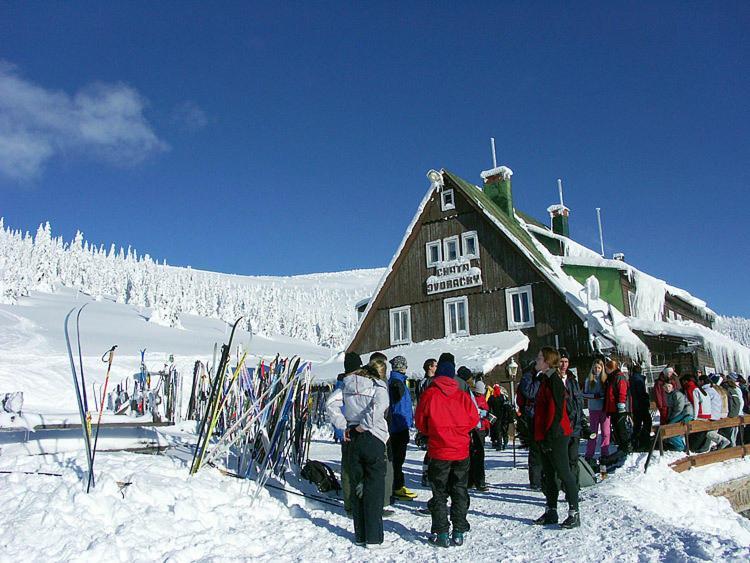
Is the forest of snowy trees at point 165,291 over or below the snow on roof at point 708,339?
over

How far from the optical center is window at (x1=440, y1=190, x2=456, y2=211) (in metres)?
22.8

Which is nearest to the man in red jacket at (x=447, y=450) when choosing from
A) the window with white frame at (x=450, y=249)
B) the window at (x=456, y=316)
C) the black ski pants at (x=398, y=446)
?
the black ski pants at (x=398, y=446)

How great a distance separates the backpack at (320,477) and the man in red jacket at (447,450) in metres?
2.28

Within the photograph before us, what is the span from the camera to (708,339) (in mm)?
19672

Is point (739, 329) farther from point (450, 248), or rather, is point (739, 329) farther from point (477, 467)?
point (477, 467)

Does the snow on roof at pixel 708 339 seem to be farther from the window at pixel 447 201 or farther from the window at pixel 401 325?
the window at pixel 401 325

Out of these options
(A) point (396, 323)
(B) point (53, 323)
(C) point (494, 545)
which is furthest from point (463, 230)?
(B) point (53, 323)

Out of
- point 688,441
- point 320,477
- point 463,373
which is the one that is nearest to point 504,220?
point 688,441

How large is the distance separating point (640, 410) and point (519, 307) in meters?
10.5

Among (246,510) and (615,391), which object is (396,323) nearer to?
(615,391)

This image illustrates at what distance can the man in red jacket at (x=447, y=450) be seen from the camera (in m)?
5.58

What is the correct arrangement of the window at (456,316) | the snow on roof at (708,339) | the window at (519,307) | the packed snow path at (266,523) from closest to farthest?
the packed snow path at (266,523)
the snow on roof at (708,339)
the window at (519,307)
the window at (456,316)

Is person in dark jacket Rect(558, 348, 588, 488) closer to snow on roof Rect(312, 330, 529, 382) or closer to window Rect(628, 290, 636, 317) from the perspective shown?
snow on roof Rect(312, 330, 529, 382)

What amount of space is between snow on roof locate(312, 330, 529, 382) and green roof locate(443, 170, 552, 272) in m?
2.74
